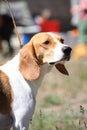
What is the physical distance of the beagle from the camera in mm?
6727

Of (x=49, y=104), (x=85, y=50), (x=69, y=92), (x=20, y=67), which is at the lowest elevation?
(x=85, y=50)

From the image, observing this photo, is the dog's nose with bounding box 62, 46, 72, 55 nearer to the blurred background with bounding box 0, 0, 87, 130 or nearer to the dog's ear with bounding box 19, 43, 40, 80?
the dog's ear with bounding box 19, 43, 40, 80

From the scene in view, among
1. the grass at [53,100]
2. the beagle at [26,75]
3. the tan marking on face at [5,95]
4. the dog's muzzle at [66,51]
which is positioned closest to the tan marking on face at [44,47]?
the beagle at [26,75]

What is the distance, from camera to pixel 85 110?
7.51 meters

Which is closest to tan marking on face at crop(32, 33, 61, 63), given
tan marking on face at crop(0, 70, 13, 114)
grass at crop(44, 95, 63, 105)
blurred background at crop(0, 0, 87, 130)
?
tan marking on face at crop(0, 70, 13, 114)

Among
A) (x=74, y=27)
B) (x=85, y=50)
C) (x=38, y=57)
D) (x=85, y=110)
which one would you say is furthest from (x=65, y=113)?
(x=74, y=27)

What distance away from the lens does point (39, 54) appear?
6895 millimetres

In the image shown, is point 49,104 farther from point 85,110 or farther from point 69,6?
point 69,6

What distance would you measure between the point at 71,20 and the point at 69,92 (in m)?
15.3

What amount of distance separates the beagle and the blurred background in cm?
67

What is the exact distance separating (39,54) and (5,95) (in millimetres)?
548

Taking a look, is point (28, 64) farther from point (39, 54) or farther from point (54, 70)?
point (54, 70)

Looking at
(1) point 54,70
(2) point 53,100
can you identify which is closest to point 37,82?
(2) point 53,100

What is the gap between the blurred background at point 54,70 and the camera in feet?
27.5
